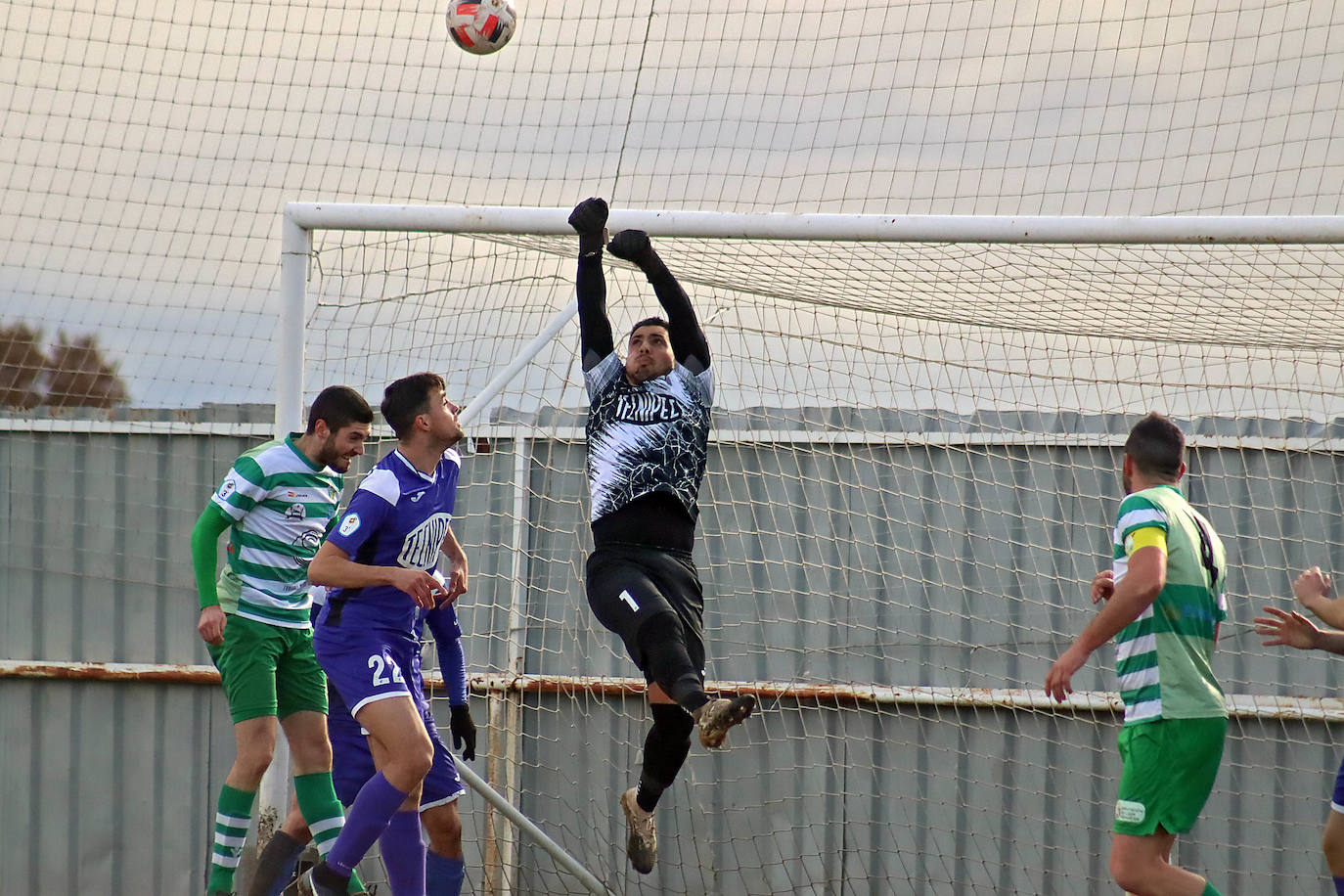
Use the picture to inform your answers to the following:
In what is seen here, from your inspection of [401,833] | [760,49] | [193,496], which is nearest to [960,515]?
[760,49]

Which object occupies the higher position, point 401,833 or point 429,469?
point 429,469

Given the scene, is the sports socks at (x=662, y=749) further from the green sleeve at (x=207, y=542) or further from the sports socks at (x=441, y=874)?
the green sleeve at (x=207, y=542)

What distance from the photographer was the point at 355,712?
4133mm

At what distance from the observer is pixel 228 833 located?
4.69 metres

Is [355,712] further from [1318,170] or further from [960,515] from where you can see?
[1318,170]

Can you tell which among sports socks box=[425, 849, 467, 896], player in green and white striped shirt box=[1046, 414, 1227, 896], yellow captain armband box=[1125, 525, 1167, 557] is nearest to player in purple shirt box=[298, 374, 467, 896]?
sports socks box=[425, 849, 467, 896]

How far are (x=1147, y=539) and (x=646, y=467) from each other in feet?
5.96

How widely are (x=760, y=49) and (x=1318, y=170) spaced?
282cm

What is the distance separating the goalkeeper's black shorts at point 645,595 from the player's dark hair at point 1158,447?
1.63 m

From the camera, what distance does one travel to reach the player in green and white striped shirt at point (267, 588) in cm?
467

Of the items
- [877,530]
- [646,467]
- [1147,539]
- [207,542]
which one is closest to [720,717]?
[646,467]

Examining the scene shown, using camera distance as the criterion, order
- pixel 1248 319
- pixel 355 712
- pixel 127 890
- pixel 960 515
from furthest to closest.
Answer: pixel 127 890, pixel 960 515, pixel 1248 319, pixel 355 712

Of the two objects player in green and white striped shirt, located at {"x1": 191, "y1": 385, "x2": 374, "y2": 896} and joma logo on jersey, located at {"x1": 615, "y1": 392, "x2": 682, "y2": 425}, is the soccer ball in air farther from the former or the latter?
joma logo on jersey, located at {"x1": 615, "y1": 392, "x2": 682, "y2": 425}

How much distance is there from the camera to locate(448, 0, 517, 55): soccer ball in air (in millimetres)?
5434
